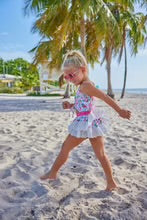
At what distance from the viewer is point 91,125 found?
245 cm

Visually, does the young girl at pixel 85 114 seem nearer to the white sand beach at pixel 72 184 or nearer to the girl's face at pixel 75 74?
the girl's face at pixel 75 74

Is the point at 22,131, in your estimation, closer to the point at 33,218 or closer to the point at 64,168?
the point at 64,168

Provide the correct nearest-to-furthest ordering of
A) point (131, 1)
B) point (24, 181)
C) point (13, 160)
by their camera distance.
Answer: point (24, 181) → point (13, 160) → point (131, 1)

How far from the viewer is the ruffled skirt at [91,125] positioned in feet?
7.95

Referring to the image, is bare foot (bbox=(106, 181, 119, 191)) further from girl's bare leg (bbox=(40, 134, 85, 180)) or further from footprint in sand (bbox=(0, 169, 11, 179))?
footprint in sand (bbox=(0, 169, 11, 179))

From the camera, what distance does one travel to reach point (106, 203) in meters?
2.22

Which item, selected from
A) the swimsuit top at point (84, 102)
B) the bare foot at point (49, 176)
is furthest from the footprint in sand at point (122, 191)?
the swimsuit top at point (84, 102)

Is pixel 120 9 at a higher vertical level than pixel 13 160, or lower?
higher

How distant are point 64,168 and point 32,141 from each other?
1.54 metres

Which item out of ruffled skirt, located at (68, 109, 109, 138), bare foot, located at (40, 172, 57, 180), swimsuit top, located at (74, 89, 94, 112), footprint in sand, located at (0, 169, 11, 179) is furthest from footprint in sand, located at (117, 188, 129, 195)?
footprint in sand, located at (0, 169, 11, 179)

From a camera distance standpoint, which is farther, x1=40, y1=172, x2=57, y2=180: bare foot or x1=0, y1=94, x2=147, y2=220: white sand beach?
x1=40, y1=172, x2=57, y2=180: bare foot

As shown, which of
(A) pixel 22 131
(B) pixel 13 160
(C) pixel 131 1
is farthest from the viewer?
(C) pixel 131 1

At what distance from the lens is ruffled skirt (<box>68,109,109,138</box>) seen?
95.3 inches

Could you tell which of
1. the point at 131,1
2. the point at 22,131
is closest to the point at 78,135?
the point at 22,131
